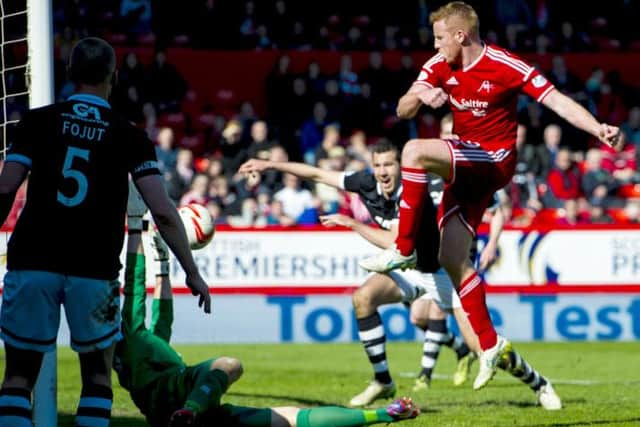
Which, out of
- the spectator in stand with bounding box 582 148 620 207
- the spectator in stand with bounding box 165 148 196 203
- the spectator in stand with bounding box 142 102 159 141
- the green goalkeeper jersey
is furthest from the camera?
the spectator in stand with bounding box 142 102 159 141

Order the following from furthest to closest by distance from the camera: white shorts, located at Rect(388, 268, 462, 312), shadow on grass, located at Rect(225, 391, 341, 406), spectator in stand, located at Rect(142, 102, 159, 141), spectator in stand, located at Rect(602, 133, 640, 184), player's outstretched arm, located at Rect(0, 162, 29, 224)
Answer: spectator in stand, located at Rect(142, 102, 159, 141) < spectator in stand, located at Rect(602, 133, 640, 184) < white shorts, located at Rect(388, 268, 462, 312) < shadow on grass, located at Rect(225, 391, 341, 406) < player's outstretched arm, located at Rect(0, 162, 29, 224)

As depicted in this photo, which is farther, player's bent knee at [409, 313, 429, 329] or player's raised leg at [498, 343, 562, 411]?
→ player's bent knee at [409, 313, 429, 329]

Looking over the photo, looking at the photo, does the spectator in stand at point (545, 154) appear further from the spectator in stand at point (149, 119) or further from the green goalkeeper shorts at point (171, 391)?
the green goalkeeper shorts at point (171, 391)

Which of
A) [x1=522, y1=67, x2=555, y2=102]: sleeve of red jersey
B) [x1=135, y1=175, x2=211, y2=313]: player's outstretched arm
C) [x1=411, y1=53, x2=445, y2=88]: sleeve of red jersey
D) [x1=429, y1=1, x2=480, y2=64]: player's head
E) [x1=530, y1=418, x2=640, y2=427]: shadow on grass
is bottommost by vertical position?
[x1=530, y1=418, x2=640, y2=427]: shadow on grass

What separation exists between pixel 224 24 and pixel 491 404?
16.5 m

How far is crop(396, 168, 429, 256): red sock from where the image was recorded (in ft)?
29.2

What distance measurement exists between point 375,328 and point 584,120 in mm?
3770

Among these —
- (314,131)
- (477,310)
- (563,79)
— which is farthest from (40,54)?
(563,79)

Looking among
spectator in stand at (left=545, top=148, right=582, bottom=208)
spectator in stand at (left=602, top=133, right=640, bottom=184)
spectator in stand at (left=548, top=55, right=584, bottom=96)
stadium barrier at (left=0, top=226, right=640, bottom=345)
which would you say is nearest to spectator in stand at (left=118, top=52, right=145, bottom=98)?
stadium barrier at (left=0, top=226, right=640, bottom=345)

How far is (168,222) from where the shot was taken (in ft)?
21.9

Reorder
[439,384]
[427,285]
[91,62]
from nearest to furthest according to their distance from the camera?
1. [91,62]
2. [427,285]
3. [439,384]

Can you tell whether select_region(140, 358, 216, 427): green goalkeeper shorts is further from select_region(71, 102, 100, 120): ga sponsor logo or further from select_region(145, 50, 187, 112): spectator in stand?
select_region(145, 50, 187, 112): spectator in stand

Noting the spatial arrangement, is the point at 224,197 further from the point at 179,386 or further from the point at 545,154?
the point at 179,386

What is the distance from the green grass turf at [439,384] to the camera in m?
9.68
